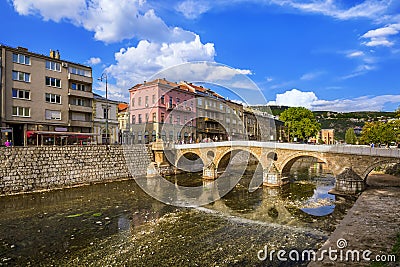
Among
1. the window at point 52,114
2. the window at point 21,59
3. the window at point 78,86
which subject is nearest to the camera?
the window at point 21,59

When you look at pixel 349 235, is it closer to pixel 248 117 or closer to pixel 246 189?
pixel 246 189

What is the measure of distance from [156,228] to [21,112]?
819 inches

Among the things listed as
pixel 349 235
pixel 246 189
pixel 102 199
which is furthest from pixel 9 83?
pixel 349 235

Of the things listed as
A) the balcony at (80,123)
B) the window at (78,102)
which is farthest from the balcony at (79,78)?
the balcony at (80,123)

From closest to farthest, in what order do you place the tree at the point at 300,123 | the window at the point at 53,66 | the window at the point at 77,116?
the window at the point at 53,66, the window at the point at 77,116, the tree at the point at 300,123

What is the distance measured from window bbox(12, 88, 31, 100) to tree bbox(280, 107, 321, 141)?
37169mm

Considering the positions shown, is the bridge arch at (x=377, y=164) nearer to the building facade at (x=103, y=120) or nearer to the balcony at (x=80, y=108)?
the building facade at (x=103, y=120)

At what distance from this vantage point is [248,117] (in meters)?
42.6

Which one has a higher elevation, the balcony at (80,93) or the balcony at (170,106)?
the balcony at (80,93)

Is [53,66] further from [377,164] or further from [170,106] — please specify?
[377,164]

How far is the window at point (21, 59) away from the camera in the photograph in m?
24.2

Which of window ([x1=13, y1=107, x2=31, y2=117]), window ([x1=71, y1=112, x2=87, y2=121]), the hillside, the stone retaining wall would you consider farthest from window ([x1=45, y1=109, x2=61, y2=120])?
the hillside

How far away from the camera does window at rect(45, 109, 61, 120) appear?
1049 inches

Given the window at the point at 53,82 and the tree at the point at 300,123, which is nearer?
the window at the point at 53,82
